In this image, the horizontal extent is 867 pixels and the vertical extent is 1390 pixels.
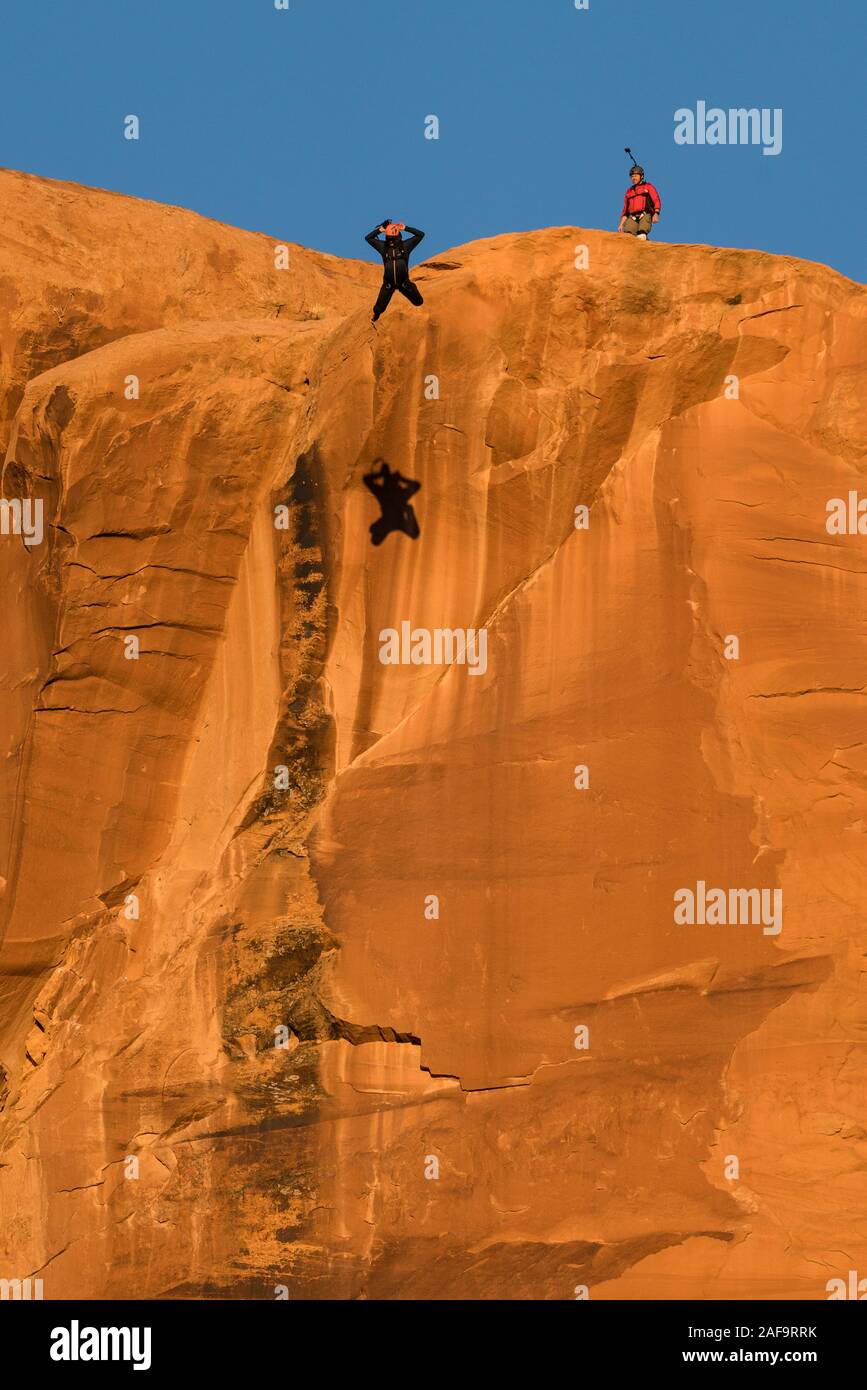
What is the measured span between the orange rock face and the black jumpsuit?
0.61 meters

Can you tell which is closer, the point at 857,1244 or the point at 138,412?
the point at 857,1244

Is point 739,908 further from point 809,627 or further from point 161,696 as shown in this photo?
point 161,696

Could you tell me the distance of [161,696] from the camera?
32.2m

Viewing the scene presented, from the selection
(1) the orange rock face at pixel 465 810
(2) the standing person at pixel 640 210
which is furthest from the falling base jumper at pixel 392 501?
(2) the standing person at pixel 640 210

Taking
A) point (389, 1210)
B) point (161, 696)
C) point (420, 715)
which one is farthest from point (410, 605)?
point (389, 1210)

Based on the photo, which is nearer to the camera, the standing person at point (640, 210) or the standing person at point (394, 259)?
the standing person at point (394, 259)

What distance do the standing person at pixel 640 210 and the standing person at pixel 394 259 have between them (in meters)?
5.75

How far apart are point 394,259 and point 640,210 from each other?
6.44m

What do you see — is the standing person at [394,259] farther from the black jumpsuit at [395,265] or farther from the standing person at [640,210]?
the standing person at [640,210]

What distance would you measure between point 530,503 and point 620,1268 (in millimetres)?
9829

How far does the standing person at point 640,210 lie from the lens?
116 feet

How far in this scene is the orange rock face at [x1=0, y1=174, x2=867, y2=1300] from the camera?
28656 millimetres

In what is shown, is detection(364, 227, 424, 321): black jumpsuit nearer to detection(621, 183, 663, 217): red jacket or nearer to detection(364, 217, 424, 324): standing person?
detection(364, 217, 424, 324): standing person

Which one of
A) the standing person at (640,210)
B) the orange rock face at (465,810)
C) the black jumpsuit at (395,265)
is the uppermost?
the standing person at (640,210)
